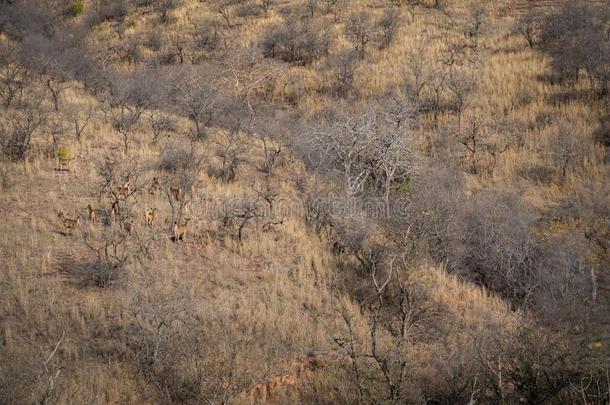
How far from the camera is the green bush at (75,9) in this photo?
35844mm

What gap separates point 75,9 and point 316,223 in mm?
30969

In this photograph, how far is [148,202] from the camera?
39.7ft

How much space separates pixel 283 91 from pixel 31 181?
1484 cm

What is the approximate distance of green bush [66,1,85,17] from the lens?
118 ft

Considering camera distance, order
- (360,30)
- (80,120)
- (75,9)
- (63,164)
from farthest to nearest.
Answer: (75,9) < (360,30) < (80,120) < (63,164)

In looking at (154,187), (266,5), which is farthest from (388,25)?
(154,187)

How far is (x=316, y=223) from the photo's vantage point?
1198cm

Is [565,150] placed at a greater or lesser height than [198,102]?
lesser

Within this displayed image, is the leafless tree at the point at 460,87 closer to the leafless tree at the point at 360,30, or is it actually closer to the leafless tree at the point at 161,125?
the leafless tree at the point at 360,30

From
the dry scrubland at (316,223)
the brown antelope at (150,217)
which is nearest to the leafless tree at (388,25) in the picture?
the dry scrubland at (316,223)

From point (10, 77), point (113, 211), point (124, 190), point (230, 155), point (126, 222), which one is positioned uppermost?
point (10, 77)

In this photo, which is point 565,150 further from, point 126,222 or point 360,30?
point 360,30

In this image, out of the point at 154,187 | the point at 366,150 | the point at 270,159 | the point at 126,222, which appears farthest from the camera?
the point at 270,159

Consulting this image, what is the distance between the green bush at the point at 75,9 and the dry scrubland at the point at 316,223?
914cm
